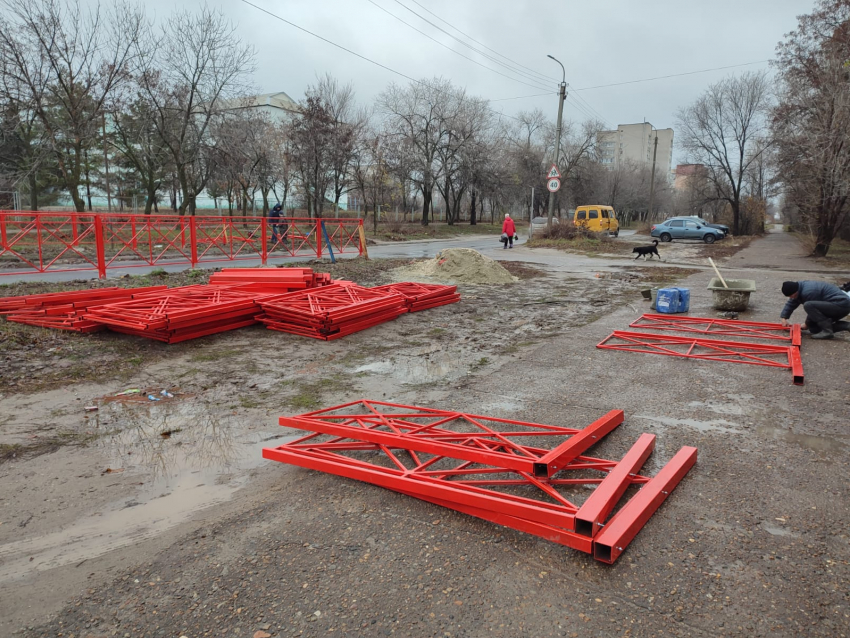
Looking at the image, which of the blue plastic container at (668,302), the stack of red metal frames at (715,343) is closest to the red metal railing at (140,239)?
the blue plastic container at (668,302)

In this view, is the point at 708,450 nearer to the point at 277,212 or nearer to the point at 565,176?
the point at 277,212

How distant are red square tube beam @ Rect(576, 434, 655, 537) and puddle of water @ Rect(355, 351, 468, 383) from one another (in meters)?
2.81

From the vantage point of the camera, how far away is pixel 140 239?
48.9 feet

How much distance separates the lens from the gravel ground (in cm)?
238

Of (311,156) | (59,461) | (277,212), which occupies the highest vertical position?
(311,156)

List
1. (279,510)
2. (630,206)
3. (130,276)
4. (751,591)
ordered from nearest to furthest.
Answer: (751,591) → (279,510) → (130,276) → (630,206)

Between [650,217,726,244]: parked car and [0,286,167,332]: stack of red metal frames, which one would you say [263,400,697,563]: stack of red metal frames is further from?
[650,217,726,244]: parked car

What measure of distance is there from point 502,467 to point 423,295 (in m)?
7.15

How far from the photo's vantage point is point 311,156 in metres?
32.1

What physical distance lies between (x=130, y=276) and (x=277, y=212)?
25.1ft

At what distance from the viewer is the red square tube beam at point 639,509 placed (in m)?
2.72

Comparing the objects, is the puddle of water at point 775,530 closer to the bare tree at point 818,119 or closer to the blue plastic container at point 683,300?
the blue plastic container at point 683,300

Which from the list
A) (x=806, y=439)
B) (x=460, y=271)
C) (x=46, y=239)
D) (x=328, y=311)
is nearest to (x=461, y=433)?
A: (x=806, y=439)

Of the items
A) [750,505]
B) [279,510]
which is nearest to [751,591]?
[750,505]
